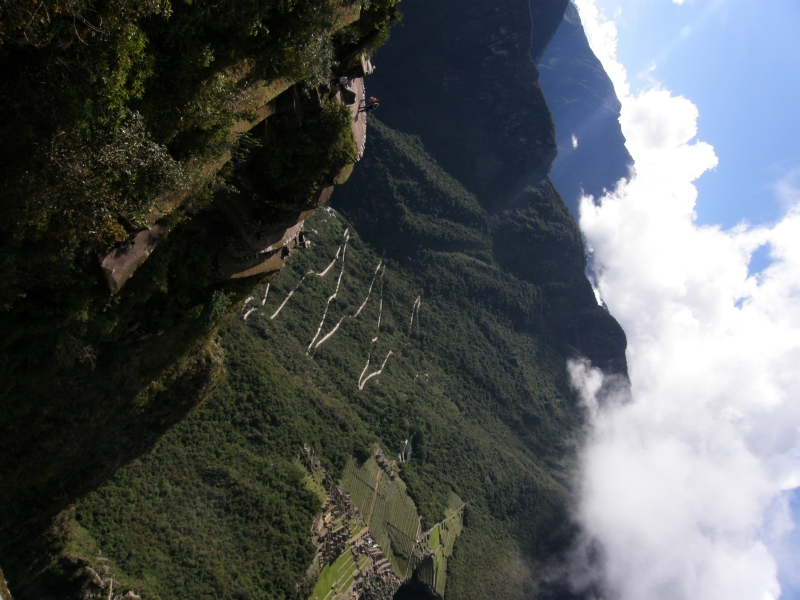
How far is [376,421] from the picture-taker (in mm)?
66750

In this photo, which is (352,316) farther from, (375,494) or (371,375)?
(375,494)

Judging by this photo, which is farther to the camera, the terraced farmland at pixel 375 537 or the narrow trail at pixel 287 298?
the narrow trail at pixel 287 298

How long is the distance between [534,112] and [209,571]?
120 metres

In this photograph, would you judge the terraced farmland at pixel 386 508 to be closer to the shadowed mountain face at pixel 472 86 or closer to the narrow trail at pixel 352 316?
the narrow trail at pixel 352 316

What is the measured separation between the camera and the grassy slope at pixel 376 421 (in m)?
31.7

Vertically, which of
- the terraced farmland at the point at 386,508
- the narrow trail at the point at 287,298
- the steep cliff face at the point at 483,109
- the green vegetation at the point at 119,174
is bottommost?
the green vegetation at the point at 119,174

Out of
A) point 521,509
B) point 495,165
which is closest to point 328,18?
point 521,509

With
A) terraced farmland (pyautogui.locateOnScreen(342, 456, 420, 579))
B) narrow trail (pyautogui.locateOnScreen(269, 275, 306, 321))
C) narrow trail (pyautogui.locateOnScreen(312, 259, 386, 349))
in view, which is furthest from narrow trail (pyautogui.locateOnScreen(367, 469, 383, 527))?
narrow trail (pyautogui.locateOnScreen(269, 275, 306, 321))

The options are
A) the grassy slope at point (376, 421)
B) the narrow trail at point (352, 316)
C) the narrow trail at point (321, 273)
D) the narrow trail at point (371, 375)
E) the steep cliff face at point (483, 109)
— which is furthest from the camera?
the steep cliff face at point (483, 109)

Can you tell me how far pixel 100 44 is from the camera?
211 inches

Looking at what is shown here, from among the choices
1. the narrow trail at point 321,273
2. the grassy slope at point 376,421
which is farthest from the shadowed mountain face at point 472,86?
the narrow trail at point 321,273

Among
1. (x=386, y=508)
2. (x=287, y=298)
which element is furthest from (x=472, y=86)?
(x=386, y=508)

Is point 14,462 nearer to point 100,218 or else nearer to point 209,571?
point 100,218

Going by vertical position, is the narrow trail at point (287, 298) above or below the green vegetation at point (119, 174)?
above
